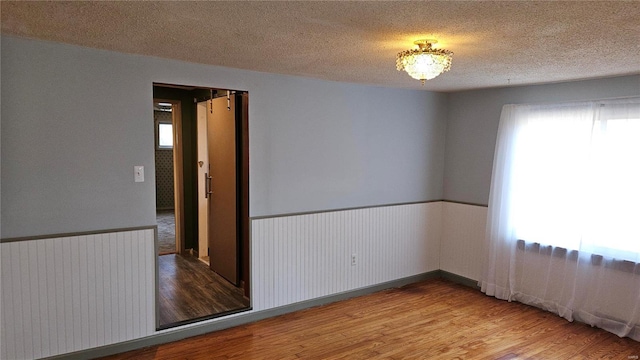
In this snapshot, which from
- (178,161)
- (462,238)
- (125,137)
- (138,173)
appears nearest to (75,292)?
(138,173)

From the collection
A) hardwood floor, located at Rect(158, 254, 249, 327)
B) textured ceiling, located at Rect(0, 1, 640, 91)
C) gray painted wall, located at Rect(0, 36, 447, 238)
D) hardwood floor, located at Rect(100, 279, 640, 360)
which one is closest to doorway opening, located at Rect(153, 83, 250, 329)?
hardwood floor, located at Rect(158, 254, 249, 327)

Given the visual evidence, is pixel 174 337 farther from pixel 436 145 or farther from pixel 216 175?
pixel 436 145

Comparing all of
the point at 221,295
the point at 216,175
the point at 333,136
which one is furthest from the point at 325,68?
the point at 221,295

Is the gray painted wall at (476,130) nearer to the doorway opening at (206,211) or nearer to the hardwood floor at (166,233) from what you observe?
the doorway opening at (206,211)

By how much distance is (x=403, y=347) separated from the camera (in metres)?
3.38

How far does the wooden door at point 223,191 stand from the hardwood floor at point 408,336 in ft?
3.74

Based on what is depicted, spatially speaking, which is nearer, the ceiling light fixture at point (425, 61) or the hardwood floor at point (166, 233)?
the ceiling light fixture at point (425, 61)

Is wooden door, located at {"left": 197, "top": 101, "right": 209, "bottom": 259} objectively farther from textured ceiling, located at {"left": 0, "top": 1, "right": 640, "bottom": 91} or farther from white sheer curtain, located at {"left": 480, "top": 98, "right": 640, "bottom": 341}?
white sheer curtain, located at {"left": 480, "top": 98, "right": 640, "bottom": 341}

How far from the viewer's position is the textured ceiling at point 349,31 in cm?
196

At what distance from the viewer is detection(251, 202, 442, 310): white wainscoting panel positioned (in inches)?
154

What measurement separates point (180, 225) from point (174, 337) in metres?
2.61

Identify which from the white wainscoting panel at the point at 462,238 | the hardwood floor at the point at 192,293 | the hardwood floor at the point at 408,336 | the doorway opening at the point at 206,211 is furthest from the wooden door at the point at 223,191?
the white wainscoting panel at the point at 462,238

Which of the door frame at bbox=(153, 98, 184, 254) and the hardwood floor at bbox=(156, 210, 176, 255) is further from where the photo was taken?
the hardwood floor at bbox=(156, 210, 176, 255)

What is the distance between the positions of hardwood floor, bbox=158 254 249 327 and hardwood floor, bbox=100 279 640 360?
0.37 meters
